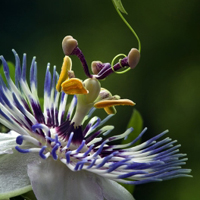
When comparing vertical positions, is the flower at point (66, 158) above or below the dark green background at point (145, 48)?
above

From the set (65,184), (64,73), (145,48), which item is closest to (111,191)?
(65,184)

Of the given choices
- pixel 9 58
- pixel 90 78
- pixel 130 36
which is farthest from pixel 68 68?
pixel 130 36

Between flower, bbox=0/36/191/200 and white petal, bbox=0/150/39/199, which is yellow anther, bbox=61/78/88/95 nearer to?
flower, bbox=0/36/191/200

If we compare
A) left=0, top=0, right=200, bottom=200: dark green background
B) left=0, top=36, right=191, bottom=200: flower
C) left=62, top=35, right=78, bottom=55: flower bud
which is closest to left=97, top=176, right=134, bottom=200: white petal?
left=0, top=36, right=191, bottom=200: flower

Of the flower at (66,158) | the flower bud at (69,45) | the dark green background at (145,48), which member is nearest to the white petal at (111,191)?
the flower at (66,158)

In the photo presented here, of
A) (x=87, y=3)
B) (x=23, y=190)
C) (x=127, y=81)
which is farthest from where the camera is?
(x=87, y=3)

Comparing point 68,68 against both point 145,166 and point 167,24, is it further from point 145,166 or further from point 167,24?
point 167,24

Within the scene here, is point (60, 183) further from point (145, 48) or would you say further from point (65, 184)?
point (145, 48)

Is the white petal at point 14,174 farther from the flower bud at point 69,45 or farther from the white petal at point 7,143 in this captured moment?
the flower bud at point 69,45
